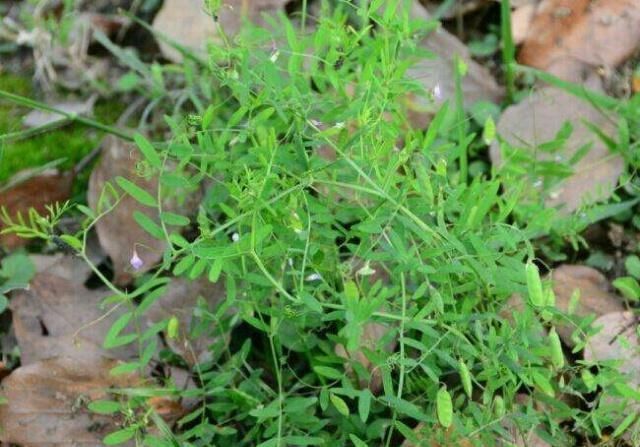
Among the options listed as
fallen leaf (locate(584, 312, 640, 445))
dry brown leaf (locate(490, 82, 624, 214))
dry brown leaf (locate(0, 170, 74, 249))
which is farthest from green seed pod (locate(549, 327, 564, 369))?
dry brown leaf (locate(0, 170, 74, 249))

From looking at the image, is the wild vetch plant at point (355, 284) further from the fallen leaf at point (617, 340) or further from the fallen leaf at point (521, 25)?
the fallen leaf at point (521, 25)

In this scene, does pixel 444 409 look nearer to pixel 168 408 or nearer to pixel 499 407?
pixel 499 407

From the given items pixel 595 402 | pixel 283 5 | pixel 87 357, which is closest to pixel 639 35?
pixel 283 5

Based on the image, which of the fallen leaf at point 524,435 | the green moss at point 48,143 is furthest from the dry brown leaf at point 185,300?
the fallen leaf at point 524,435

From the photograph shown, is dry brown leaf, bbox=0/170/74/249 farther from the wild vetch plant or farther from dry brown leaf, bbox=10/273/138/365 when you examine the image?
the wild vetch plant

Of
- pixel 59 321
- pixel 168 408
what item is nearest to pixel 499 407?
pixel 168 408

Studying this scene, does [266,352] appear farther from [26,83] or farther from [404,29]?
[26,83]
